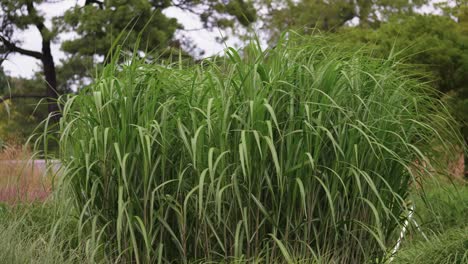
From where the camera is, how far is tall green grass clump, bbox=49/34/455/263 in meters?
4.52

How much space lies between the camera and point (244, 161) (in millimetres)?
4531

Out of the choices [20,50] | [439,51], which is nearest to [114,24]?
[20,50]

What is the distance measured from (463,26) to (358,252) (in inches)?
726

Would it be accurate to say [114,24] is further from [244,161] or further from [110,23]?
[244,161]

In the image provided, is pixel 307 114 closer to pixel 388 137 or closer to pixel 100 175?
pixel 388 137

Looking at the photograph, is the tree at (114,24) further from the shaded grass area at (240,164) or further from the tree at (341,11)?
the shaded grass area at (240,164)

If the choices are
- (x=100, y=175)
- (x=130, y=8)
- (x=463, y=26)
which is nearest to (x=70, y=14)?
(x=130, y=8)

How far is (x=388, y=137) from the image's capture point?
496 cm

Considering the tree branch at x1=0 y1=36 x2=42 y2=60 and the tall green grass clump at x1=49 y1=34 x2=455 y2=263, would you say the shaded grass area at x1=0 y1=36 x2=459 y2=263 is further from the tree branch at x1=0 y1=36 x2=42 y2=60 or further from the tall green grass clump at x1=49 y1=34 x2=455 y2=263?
the tree branch at x1=0 y1=36 x2=42 y2=60

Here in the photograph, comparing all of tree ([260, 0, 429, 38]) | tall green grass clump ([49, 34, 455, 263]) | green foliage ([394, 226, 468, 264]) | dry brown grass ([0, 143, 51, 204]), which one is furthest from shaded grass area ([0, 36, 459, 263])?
tree ([260, 0, 429, 38])

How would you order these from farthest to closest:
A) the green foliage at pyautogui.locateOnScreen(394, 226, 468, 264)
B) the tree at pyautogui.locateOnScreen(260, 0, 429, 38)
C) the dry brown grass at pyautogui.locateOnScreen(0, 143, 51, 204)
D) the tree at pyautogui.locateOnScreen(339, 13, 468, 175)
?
the tree at pyautogui.locateOnScreen(260, 0, 429, 38)
the tree at pyautogui.locateOnScreen(339, 13, 468, 175)
the dry brown grass at pyautogui.locateOnScreen(0, 143, 51, 204)
the green foliage at pyautogui.locateOnScreen(394, 226, 468, 264)

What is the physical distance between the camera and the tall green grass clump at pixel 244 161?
4.52m

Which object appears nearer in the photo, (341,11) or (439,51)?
(439,51)

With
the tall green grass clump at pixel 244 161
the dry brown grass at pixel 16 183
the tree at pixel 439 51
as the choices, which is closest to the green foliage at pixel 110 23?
the tree at pixel 439 51
